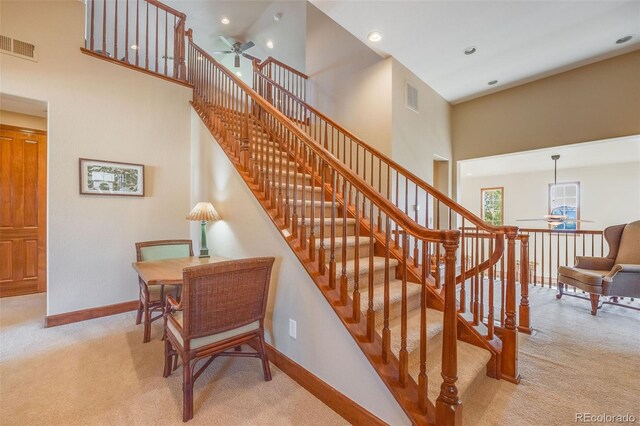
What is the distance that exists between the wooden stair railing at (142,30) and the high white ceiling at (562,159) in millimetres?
4990

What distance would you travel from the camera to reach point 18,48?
2.74m

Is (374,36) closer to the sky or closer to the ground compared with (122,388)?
closer to the sky

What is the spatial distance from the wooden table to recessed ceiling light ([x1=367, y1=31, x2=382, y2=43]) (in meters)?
3.08

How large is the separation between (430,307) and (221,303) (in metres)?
1.72

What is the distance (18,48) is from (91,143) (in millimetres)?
995

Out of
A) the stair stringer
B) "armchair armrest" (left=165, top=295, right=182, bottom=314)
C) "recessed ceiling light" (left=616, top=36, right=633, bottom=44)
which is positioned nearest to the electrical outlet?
the stair stringer

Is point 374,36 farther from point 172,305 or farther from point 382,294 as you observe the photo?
point 172,305

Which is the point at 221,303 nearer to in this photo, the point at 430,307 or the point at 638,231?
the point at 430,307

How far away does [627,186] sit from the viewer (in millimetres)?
6918

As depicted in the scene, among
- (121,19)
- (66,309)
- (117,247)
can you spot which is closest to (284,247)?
(117,247)

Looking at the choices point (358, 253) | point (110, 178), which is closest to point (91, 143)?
point (110, 178)

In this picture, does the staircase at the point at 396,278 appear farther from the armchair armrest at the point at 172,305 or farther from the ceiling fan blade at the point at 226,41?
the ceiling fan blade at the point at 226,41

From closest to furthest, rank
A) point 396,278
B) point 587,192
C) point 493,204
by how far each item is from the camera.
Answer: point 396,278, point 587,192, point 493,204

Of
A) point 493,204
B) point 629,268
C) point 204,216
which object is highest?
point 493,204
